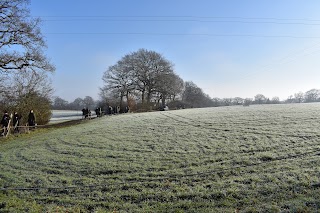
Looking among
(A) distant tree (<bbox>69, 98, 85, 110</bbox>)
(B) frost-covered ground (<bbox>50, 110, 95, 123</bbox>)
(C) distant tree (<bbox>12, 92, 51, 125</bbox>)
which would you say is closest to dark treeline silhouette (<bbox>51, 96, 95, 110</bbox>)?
(A) distant tree (<bbox>69, 98, 85, 110</bbox>)

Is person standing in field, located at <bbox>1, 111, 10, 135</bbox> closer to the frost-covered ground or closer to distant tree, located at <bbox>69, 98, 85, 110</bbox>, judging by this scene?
the frost-covered ground

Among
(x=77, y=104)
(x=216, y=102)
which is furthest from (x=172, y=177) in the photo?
(x=77, y=104)

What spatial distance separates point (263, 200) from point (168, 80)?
6108 centimetres

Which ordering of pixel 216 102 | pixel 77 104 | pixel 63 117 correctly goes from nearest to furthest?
pixel 63 117 → pixel 216 102 → pixel 77 104

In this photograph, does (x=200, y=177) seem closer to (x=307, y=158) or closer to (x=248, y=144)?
(x=307, y=158)

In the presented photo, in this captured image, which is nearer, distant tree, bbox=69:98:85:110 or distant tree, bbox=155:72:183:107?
distant tree, bbox=155:72:183:107

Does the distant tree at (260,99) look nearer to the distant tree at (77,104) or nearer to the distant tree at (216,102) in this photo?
the distant tree at (216,102)

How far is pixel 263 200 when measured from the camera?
5215 millimetres

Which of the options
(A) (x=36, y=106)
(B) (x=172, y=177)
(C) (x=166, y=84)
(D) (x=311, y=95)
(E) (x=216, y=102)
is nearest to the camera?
(B) (x=172, y=177)

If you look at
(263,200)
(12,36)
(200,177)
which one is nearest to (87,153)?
(200,177)

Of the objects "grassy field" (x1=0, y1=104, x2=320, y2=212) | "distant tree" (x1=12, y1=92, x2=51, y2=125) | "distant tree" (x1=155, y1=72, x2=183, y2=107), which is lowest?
"grassy field" (x1=0, y1=104, x2=320, y2=212)

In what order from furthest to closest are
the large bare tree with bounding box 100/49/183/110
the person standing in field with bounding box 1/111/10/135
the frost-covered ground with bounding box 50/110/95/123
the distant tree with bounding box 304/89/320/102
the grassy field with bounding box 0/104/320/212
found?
1. the distant tree with bounding box 304/89/320/102
2. the large bare tree with bounding box 100/49/183/110
3. the frost-covered ground with bounding box 50/110/95/123
4. the person standing in field with bounding box 1/111/10/135
5. the grassy field with bounding box 0/104/320/212

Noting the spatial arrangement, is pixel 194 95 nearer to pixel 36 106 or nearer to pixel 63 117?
pixel 63 117

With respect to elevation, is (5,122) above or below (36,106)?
below
